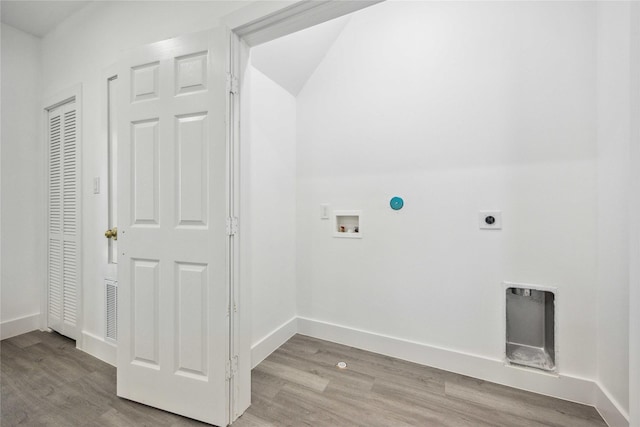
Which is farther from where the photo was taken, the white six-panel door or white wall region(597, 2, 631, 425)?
the white six-panel door

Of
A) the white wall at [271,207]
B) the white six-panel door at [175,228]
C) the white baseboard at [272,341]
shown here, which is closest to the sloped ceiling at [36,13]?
the white six-panel door at [175,228]

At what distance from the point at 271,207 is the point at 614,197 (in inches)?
87.0

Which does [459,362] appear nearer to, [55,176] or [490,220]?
[490,220]

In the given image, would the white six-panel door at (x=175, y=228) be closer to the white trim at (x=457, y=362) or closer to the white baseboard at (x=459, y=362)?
the white trim at (x=457, y=362)

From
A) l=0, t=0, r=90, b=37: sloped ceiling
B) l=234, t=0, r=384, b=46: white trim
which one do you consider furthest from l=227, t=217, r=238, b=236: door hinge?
l=0, t=0, r=90, b=37: sloped ceiling

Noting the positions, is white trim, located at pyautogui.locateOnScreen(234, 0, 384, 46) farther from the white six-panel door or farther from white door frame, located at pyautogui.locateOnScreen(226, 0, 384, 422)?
the white six-panel door

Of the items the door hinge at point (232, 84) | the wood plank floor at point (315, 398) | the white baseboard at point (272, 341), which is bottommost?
the wood plank floor at point (315, 398)

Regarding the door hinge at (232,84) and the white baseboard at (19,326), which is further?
the white baseboard at (19,326)

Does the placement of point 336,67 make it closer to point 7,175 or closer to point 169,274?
point 169,274

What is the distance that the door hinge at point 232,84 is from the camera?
1.47m

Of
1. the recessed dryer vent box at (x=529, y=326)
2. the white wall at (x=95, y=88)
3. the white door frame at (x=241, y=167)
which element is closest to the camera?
the white door frame at (x=241, y=167)

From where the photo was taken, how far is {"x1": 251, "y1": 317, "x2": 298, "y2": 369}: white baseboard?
6.79 ft

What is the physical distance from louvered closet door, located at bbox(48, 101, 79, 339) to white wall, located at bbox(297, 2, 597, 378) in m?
2.06

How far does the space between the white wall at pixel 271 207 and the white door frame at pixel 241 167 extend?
0.41 meters
